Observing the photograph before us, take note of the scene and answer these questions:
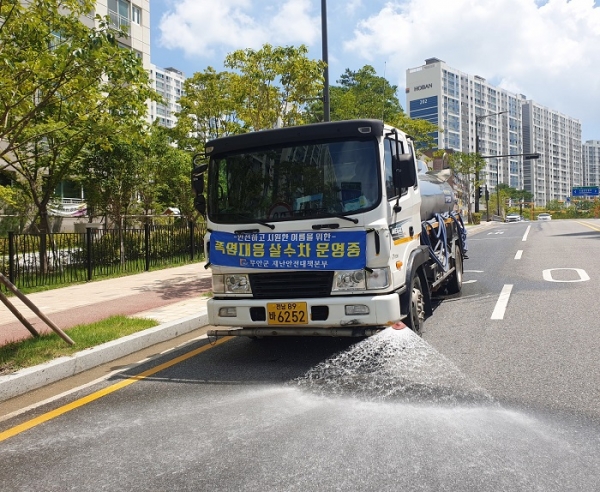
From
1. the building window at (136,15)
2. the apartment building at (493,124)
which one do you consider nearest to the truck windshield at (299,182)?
the building window at (136,15)

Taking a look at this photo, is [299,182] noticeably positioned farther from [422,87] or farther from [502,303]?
[422,87]

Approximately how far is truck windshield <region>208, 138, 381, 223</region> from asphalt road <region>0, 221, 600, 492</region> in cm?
153

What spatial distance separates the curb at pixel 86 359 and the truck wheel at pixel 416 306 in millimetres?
3245

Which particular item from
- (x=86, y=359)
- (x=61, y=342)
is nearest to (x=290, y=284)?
(x=86, y=359)

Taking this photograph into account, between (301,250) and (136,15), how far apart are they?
34.8 metres

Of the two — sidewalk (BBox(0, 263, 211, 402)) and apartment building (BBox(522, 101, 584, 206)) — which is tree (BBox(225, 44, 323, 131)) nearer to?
sidewalk (BBox(0, 263, 211, 402))

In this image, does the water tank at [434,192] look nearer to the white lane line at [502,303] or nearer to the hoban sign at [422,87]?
the white lane line at [502,303]

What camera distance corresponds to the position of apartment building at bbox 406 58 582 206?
144m

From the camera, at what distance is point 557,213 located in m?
113

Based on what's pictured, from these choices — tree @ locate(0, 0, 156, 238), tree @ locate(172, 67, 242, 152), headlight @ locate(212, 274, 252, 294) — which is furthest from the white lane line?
tree @ locate(172, 67, 242, 152)

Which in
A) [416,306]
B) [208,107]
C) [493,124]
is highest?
[493,124]

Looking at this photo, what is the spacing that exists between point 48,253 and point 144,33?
26.6 meters

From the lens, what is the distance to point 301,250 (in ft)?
18.0

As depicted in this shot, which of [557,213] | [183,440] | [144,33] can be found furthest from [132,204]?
[557,213]
